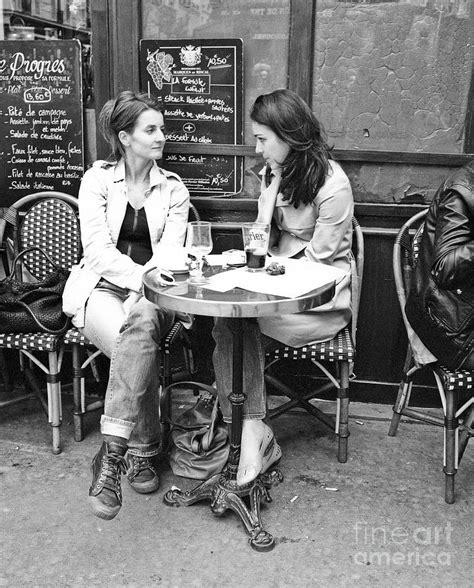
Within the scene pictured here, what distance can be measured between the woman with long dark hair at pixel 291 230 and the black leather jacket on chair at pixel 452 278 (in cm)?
42

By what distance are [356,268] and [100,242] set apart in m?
1.26

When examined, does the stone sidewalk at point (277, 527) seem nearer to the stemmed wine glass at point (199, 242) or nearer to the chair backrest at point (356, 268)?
the chair backrest at point (356, 268)

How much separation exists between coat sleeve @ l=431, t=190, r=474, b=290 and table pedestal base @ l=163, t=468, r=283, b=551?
1.14 metres

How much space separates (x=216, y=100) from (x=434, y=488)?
2.22 meters

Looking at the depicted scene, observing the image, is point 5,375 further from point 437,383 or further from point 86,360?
point 437,383

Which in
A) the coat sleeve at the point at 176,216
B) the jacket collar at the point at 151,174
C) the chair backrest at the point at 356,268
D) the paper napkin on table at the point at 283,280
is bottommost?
the chair backrest at the point at 356,268

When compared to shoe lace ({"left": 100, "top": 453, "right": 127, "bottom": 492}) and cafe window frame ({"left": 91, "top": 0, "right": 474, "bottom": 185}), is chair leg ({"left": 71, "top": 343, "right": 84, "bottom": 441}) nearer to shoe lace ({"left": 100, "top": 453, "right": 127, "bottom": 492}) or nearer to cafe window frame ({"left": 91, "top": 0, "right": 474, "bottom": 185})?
shoe lace ({"left": 100, "top": 453, "right": 127, "bottom": 492})

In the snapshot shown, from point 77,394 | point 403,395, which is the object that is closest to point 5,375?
point 77,394

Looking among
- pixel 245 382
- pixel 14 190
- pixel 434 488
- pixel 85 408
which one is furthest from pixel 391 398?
pixel 14 190

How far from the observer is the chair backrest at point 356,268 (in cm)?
336

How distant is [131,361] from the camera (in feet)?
9.46

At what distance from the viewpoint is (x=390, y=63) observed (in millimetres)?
3586

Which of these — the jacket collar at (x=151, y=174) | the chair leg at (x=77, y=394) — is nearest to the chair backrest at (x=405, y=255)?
the jacket collar at (x=151, y=174)

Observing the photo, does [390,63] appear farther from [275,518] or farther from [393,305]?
[275,518]
